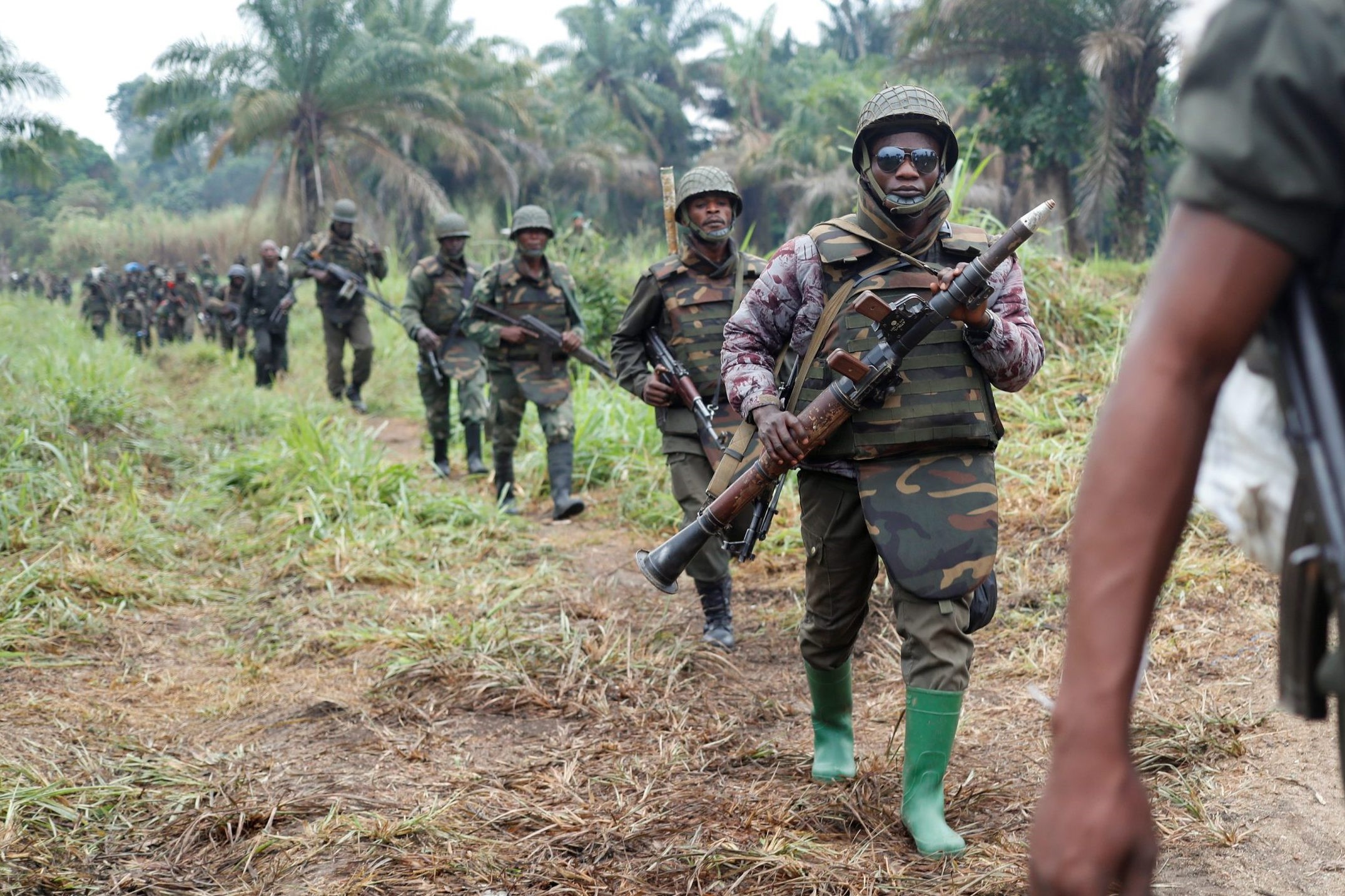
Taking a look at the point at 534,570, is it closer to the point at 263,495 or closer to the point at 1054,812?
the point at 263,495

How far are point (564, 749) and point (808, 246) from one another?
1897mm

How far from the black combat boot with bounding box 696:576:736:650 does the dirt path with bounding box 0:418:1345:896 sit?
122 millimetres

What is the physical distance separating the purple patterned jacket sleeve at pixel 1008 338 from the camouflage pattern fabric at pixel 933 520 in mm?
254

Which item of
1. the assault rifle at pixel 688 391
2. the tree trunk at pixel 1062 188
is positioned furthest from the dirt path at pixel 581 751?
the tree trunk at pixel 1062 188

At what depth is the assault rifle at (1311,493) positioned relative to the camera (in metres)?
1.04

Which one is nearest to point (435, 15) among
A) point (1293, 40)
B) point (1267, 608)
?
point (1267, 608)

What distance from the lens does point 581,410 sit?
920 centimetres

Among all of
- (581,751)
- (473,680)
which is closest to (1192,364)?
(581,751)

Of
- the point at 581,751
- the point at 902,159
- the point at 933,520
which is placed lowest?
the point at 581,751

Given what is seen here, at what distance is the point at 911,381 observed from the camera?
3.28 meters

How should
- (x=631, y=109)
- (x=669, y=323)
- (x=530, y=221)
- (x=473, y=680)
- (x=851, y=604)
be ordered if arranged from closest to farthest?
(x=851, y=604), (x=473, y=680), (x=669, y=323), (x=530, y=221), (x=631, y=109)

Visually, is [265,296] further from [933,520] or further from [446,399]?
[933,520]

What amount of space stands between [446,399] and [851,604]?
6434 mm

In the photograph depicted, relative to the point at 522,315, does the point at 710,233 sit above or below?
above
